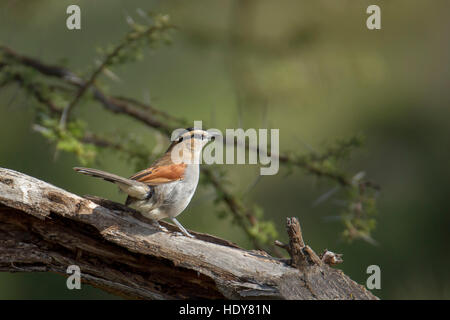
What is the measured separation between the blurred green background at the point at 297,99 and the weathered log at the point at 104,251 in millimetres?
1107

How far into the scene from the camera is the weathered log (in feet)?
9.56

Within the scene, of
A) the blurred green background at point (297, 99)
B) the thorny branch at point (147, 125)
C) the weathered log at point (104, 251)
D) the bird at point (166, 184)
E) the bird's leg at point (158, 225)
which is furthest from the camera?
the blurred green background at point (297, 99)

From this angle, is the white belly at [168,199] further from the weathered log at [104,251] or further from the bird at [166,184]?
the weathered log at [104,251]

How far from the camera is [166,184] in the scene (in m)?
3.38

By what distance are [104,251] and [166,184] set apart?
60 cm

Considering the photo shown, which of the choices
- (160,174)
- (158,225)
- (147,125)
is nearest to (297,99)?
(147,125)

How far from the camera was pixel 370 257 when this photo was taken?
245 inches

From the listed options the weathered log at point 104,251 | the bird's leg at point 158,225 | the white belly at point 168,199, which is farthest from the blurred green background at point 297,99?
the weathered log at point 104,251

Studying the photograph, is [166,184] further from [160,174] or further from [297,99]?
[297,99]

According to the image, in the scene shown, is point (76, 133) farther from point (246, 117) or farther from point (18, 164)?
point (18, 164)

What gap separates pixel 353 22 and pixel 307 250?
3.10 metres

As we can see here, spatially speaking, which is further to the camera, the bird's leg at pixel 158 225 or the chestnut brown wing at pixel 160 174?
the chestnut brown wing at pixel 160 174

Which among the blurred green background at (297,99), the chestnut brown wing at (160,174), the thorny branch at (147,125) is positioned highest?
the blurred green background at (297,99)

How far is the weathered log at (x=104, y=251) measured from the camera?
2914 millimetres
